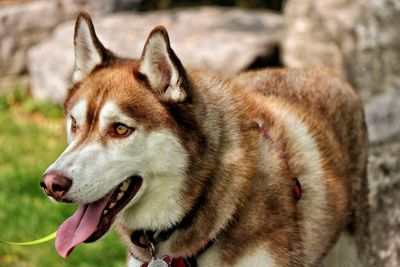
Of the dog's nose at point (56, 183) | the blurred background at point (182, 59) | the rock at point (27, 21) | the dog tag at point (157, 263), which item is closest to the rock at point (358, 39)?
the blurred background at point (182, 59)

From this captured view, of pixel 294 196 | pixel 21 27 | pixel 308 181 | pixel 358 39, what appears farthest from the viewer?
pixel 21 27

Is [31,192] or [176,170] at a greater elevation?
[176,170]

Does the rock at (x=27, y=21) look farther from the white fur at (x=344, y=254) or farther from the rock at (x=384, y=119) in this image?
the white fur at (x=344, y=254)

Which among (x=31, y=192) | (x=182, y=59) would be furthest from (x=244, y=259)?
(x=182, y=59)

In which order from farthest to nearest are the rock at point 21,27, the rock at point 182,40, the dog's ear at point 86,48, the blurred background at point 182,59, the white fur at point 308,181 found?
the rock at point 21,27, the rock at point 182,40, the blurred background at point 182,59, the white fur at point 308,181, the dog's ear at point 86,48

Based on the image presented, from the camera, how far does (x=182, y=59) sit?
340 inches

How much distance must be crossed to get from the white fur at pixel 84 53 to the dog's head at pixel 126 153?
20cm

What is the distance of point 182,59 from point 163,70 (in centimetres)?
509

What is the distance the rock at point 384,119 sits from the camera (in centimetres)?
576

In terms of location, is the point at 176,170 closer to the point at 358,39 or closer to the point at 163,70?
the point at 163,70

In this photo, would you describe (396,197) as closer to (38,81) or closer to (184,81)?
(184,81)

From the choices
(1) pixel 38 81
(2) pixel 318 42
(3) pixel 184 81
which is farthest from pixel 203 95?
(1) pixel 38 81

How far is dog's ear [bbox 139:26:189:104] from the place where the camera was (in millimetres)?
3455

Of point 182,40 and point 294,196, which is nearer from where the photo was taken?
point 294,196
